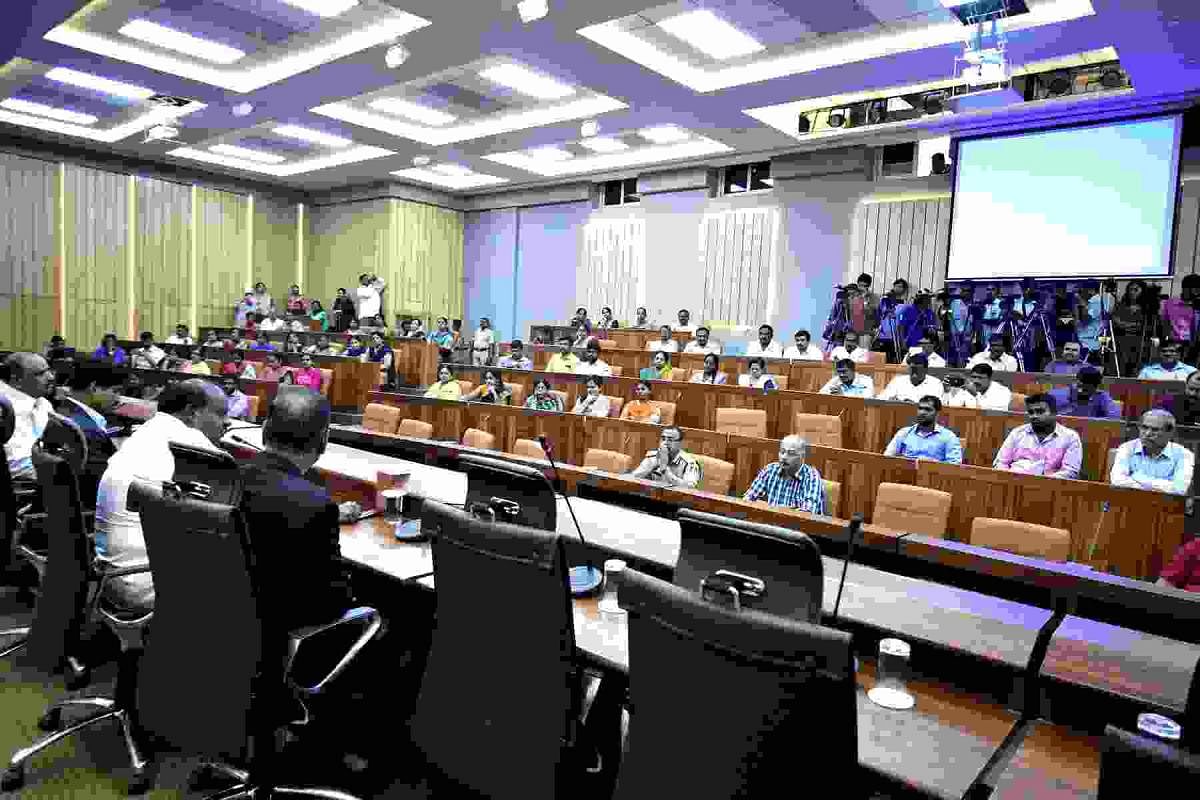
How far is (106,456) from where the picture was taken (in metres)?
3.23

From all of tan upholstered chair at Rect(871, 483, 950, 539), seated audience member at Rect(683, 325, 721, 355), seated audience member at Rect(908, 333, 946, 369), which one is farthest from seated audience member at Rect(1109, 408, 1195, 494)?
seated audience member at Rect(683, 325, 721, 355)

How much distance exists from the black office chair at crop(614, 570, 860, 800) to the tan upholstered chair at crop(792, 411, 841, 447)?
14.0ft

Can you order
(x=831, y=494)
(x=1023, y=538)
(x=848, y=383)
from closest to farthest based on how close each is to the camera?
(x=1023, y=538), (x=831, y=494), (x=848, y=383)

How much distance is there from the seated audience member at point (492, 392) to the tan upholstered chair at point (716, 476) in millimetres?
2741


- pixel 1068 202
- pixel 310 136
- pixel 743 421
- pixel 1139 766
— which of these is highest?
pixel 310 136

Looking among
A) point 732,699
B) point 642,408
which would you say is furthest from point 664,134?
point 732,699

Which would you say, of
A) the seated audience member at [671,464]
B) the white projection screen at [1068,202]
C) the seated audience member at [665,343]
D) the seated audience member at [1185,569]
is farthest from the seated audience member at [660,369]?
the seated audience member at [1185,569]

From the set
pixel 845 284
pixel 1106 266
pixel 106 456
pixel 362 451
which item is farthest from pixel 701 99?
pixel 106 456

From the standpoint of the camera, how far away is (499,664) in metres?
1.40

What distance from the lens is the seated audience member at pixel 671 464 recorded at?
14.6 ft

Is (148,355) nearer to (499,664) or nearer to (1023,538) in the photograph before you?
(499,664)

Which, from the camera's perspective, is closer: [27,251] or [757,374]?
[757,374]

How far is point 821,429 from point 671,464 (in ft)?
4.39

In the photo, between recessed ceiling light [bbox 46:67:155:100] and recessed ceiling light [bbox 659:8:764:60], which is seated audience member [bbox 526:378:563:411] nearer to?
recessed ceiling light [bbox 659:8:764:60]
